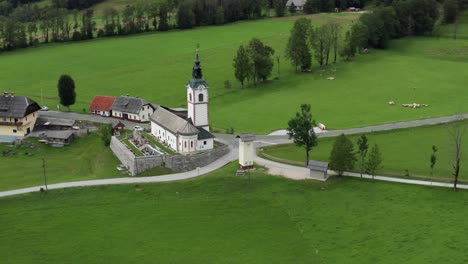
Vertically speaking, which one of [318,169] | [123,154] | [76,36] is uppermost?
[76,36]

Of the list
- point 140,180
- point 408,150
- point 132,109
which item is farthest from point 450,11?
point 140,180

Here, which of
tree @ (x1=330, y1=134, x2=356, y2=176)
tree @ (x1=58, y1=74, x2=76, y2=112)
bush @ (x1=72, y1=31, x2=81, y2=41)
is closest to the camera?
tree @ (x1=330, y1=134, x2=356, y2=176)

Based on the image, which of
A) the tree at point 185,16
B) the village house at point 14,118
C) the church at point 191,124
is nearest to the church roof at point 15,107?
the village house at point 14,118

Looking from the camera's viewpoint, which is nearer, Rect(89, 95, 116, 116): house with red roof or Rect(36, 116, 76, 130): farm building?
Rect(36, 116, 76, 130): farm building

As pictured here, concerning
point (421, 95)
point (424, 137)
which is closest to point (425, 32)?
point (421, 95)

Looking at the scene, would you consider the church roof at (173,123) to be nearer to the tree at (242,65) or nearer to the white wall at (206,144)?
the white wall at (206,144)

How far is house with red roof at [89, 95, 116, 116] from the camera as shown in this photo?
4011 inches

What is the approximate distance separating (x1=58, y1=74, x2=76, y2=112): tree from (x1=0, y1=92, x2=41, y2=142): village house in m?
8.90

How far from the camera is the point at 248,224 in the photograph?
6034cm

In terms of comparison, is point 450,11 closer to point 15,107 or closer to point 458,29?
point 458,29

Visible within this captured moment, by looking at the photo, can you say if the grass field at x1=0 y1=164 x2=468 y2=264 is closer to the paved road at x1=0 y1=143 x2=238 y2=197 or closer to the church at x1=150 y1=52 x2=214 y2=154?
the paved road at x1=0 y1=143 x2=238 y2=197

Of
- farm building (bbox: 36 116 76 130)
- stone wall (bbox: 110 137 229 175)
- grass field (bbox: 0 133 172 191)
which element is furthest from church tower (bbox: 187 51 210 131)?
farm building (bbox: 36 116 76 130)

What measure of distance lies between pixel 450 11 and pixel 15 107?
128m

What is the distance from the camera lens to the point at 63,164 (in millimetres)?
81750
